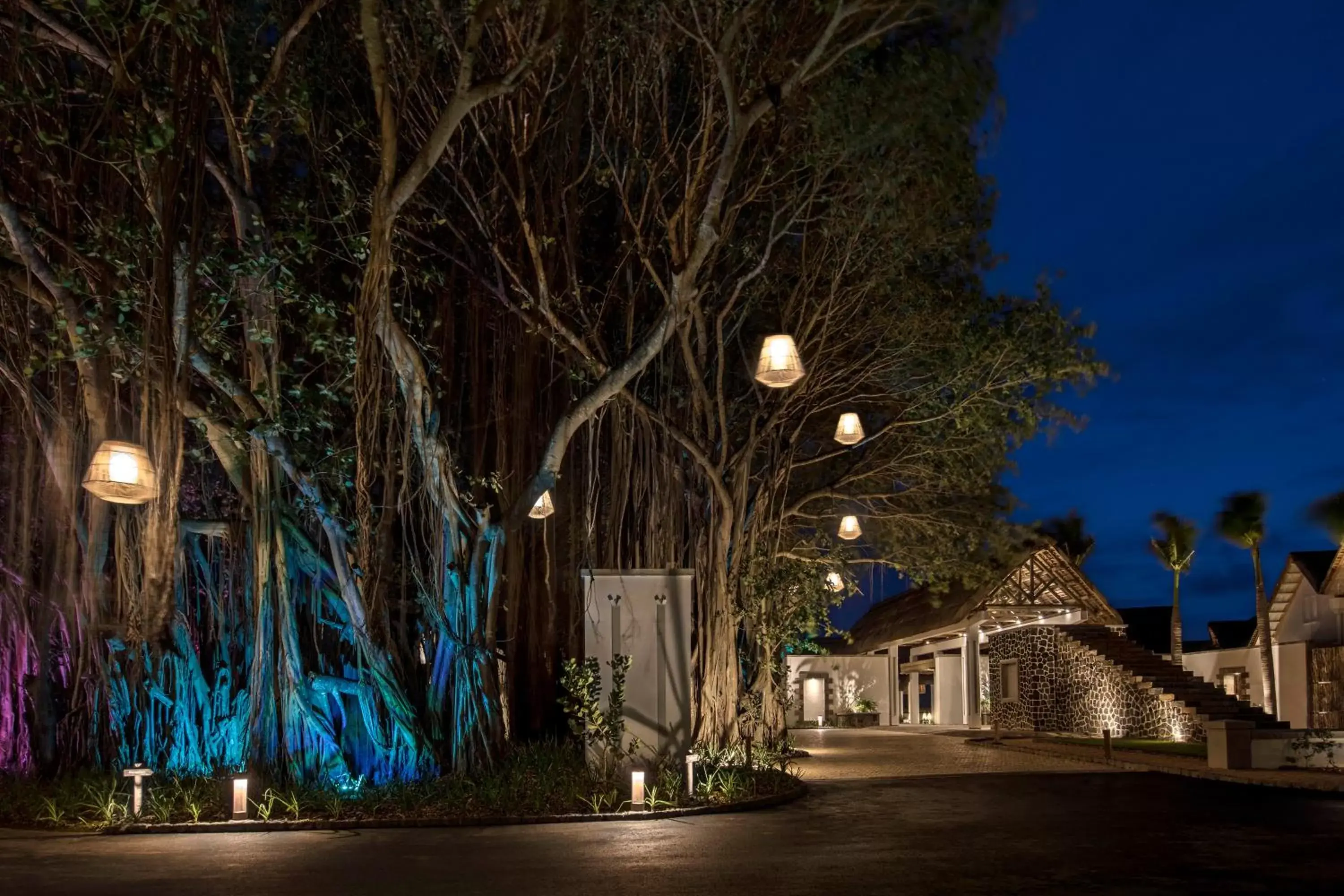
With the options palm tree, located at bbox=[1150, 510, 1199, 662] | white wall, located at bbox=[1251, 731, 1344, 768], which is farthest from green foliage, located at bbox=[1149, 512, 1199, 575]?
white wall, located at bbox=[1251, 731, 1344, 768]

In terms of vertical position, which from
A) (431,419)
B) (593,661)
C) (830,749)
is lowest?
(830,749)

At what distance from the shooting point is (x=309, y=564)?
10297mm

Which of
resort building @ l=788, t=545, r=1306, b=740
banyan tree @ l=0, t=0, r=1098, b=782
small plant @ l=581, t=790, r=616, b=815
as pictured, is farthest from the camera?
resort building @ l=788, t=545, r=1306, b=740

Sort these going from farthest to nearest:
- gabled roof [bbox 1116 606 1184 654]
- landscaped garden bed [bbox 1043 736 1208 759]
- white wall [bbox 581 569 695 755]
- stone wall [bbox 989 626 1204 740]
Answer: gabled roof [bbox 1116 606 1184 654] → stone wall [bbox 989 626 1204 740] → landscaped garden bed [bbox 1043 736 1208 759] → white wall [bbox 581 569 695 755]

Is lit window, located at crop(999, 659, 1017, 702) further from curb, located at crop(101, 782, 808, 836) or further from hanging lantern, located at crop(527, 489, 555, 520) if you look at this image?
curb, located at crop(101, 782, 808, 836)

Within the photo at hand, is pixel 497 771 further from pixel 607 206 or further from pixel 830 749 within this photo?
pixel 830 749

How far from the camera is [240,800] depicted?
9.08 meters

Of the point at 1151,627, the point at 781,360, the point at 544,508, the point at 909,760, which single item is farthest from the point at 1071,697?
the point at 1151,627

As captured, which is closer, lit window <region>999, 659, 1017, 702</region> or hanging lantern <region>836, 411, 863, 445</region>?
hanging lantern <region>836, 411, 863, 445</region>

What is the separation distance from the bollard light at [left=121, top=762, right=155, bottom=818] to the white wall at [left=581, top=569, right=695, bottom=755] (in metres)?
3.55

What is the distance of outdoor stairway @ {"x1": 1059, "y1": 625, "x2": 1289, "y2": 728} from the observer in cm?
1884

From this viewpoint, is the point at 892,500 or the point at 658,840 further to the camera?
the point at 892,500

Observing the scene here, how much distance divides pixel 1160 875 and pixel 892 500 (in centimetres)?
1092

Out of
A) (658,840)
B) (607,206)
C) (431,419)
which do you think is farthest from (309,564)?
(607,206)
